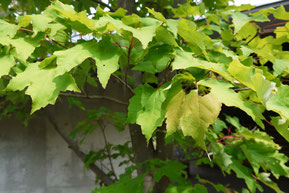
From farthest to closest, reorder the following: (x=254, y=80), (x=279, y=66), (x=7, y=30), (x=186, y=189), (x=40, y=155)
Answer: (x=40, y=155) < (x=186, y=189) < (x=279, y=66) < (x=7, y=30) < (x=254, y=80)

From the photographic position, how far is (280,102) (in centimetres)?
39

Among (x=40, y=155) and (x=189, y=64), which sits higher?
(x=189, y=64)

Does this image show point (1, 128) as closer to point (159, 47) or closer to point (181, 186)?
point (181, 186)

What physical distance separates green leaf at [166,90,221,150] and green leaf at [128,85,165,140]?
0.12 feet

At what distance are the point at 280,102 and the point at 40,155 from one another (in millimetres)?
2223

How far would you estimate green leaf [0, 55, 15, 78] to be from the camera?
43 centimetres

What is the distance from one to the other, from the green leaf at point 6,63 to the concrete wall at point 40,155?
72.0 inches

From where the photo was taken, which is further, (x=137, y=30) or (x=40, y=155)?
(x=40, y=155)

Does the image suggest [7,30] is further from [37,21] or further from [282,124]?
[282,124]

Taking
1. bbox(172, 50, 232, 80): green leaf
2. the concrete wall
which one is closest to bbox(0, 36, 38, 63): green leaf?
bbox(172, 50, 232, 80): green leaf

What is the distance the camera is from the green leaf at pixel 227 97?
1.21ft

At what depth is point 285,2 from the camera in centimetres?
143

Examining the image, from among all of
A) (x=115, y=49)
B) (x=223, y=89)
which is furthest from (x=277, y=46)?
(x=115, y=49)

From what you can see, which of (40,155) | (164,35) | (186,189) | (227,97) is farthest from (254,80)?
(40,155)
